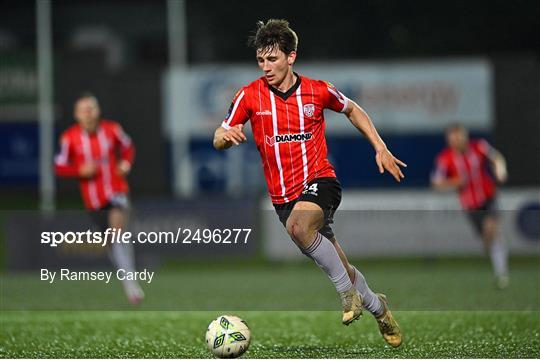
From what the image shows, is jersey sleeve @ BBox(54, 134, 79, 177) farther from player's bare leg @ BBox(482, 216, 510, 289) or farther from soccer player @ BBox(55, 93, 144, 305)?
player's bare leg @ BBox(482, 216, 510, 289)

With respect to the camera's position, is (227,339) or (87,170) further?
(87,170)

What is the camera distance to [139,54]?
1515 inches

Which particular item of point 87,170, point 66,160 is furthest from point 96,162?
point 66,160

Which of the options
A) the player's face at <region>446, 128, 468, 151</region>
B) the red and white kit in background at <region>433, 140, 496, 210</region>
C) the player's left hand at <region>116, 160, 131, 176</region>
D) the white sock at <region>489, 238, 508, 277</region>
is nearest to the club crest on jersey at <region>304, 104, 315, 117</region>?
the player's left hand at <region>116, 160, 131, 176</region>

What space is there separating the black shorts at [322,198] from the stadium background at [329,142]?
2.86 metres

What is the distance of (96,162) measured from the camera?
564 inches

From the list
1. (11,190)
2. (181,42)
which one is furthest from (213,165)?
(11,190)

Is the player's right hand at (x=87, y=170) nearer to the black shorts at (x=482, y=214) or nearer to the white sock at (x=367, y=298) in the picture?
the black shorts at (x=482, y=214)

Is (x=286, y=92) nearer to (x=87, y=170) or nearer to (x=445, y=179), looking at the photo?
(x=87, y=170)

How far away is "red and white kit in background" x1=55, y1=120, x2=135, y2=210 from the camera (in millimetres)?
14327

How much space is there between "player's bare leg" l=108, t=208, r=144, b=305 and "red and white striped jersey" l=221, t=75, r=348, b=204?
4766 mm

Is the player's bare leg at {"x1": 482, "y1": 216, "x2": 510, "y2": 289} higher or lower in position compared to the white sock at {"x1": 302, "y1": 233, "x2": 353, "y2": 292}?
lower

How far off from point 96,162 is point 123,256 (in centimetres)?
124

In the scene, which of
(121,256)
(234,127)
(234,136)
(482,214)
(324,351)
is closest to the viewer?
(234,136)
